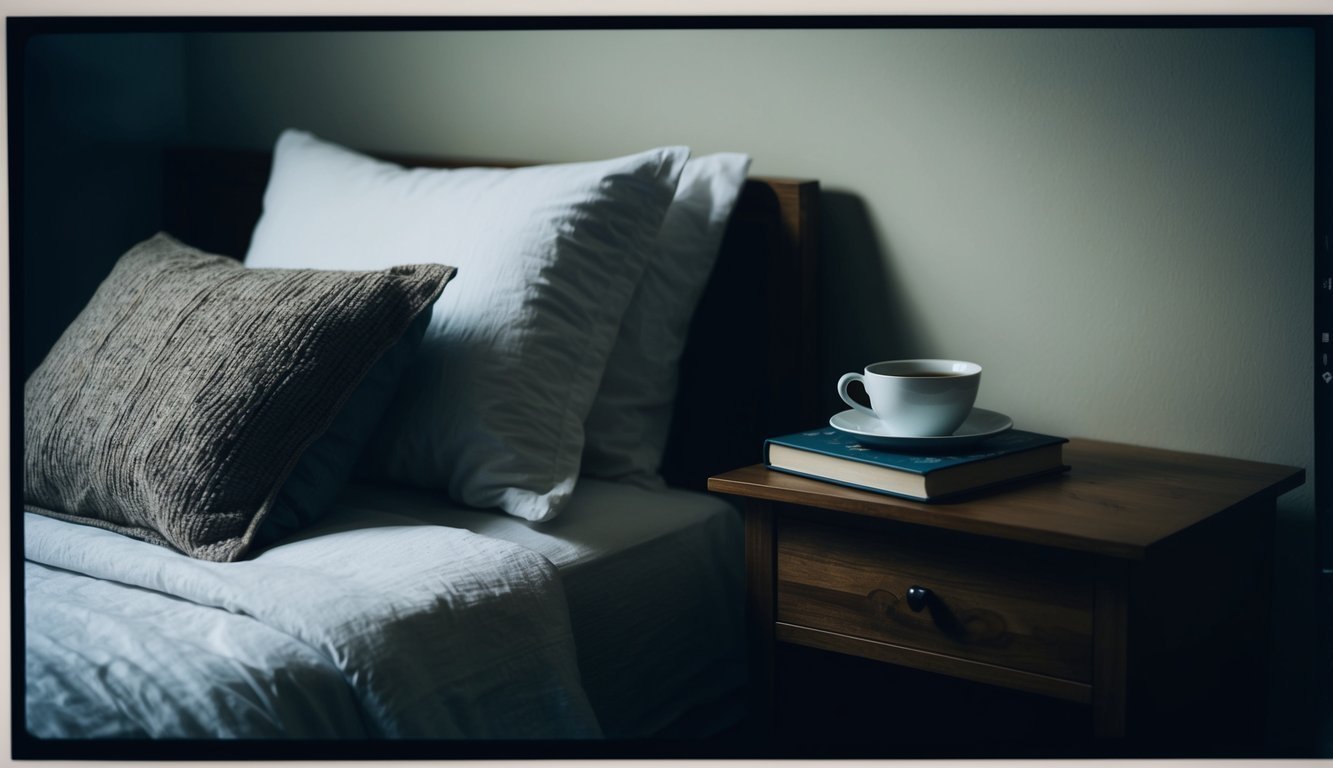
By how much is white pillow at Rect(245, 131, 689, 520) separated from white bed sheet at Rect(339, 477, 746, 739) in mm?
36

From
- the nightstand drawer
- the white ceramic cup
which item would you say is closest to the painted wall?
the white ceramic cup

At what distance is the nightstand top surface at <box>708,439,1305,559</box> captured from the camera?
970mm

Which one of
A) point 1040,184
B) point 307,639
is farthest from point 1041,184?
point 307,639

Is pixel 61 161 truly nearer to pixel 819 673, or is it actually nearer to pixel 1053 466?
pixel 819 673

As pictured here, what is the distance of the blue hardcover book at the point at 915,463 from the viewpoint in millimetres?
1040

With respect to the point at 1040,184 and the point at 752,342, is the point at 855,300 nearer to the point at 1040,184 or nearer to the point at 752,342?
the point at 752,342

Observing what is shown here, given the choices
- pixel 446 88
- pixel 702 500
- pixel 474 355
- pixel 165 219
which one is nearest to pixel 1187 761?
pixel 702 500

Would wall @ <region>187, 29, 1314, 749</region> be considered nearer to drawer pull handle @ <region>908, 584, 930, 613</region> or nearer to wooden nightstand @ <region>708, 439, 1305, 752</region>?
wooden nightstand @ <region>708, 439, 1305, 752</region>

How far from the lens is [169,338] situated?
119 centimetres

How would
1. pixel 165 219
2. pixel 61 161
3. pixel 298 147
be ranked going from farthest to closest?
1. pixel 165 219
2. pixel 61 161
3. pixel 298 147

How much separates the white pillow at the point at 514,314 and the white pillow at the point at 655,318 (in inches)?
2.3

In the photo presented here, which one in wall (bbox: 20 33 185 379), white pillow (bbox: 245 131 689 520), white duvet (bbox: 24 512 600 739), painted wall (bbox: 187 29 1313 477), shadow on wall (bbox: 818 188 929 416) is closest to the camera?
white duvet (bbox: 24 512 600 739)

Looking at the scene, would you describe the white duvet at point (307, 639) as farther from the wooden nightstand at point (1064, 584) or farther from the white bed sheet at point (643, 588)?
the wooden nightstand at point (1064, 584)

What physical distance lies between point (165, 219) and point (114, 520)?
1.00 meters
